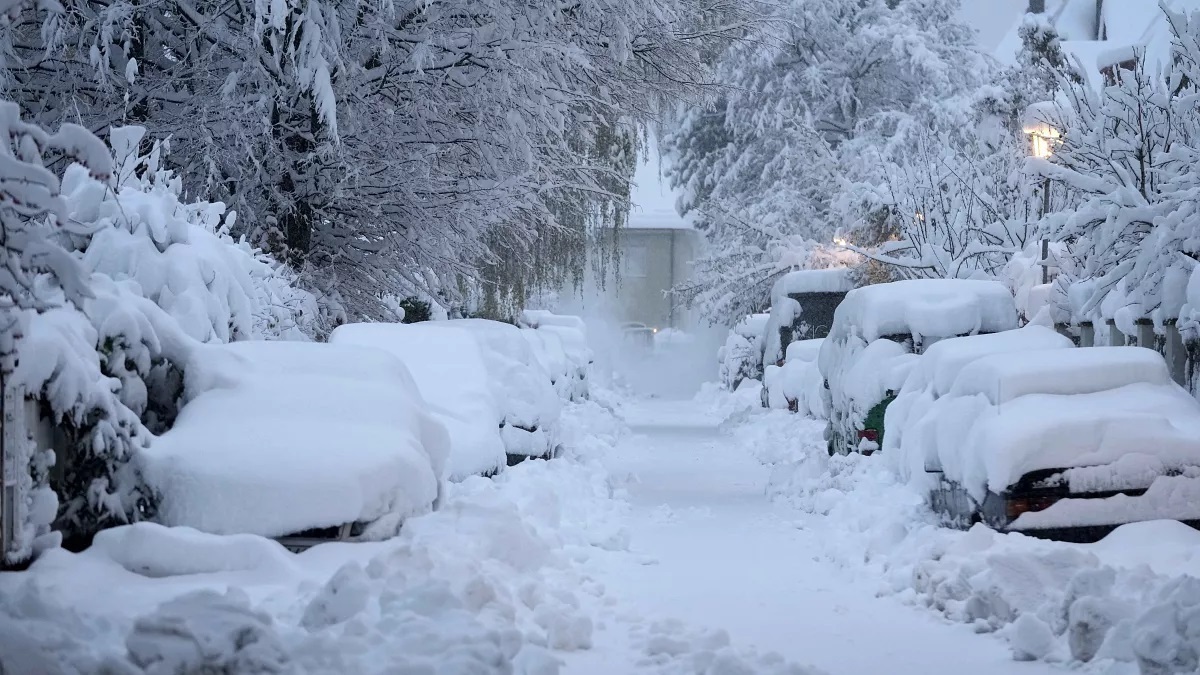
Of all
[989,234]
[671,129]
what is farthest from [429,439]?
[671,129]

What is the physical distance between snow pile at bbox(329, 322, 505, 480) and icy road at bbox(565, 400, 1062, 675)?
1468mm

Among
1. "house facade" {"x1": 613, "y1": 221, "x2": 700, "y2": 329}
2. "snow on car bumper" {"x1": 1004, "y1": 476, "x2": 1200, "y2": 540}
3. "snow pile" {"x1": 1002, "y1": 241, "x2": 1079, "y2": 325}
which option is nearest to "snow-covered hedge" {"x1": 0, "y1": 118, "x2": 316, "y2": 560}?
"snow on car bumper" {"x1": 1004, "y1": 476, "x2": 1200, "y2": 540}

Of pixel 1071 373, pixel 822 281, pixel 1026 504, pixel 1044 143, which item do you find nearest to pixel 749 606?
pixel 1026 504

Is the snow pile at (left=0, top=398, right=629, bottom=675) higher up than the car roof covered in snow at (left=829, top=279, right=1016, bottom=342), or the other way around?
the car roof covered in snow at (left=829, top=279, right=1016, bottom=342)

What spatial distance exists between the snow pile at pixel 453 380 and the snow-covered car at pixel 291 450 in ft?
7.92

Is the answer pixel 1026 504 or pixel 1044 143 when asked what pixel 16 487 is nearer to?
pixel 1026 504

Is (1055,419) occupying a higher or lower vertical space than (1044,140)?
lower

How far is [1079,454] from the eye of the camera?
8.62m

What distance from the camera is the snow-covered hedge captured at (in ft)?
18.6

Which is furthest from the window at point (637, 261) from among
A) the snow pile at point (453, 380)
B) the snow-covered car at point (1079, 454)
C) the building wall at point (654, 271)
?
the snow-covered car at point (1079, 454)

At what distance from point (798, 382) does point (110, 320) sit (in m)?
17.0

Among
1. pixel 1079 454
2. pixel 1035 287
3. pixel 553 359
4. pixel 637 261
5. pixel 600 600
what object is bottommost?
pixel 637 261

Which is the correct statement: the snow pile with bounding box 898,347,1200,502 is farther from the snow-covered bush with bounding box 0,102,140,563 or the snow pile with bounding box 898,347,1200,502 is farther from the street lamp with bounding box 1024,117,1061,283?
the street lamp with bounding box 1024,117,1061,283

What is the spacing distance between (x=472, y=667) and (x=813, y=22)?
1324 inches
